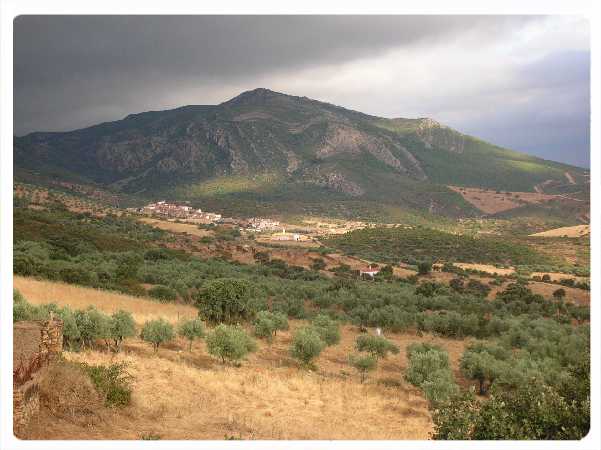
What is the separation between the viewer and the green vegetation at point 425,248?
60844 mm

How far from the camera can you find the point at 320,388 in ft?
43.1

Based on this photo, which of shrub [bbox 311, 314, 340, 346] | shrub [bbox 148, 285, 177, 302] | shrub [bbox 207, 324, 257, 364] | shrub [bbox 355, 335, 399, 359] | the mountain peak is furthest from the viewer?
the mountain peak

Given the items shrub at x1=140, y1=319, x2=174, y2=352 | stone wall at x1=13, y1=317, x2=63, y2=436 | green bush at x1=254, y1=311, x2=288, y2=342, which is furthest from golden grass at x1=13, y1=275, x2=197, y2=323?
stone wall at x1=13, y1=317, x2=63, y2=436

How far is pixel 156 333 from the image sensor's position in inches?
581

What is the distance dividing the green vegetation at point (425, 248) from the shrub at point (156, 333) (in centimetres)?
4277

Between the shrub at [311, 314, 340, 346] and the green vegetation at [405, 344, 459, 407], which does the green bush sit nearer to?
the shrub at [311, 314, 340, 346]

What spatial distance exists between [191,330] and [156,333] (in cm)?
159

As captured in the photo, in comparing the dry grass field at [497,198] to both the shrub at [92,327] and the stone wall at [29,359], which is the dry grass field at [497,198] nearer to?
the shrub at [92,327]

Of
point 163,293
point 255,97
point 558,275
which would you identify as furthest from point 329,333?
point 255,97

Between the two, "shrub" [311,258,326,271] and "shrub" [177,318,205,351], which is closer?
"shrub" [177,318,205,351]

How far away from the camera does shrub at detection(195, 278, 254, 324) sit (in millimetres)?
20984

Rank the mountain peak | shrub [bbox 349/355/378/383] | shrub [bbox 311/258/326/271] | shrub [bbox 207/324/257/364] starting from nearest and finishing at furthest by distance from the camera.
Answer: shrub [bbox 207/324/257/364] < shrub [bbox 349/355/378/383] < shrub [bbox 311/258/326/271] < the mountain peak

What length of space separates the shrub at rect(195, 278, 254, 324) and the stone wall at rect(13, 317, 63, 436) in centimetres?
1303

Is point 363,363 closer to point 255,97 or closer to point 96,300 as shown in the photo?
point 96,300
